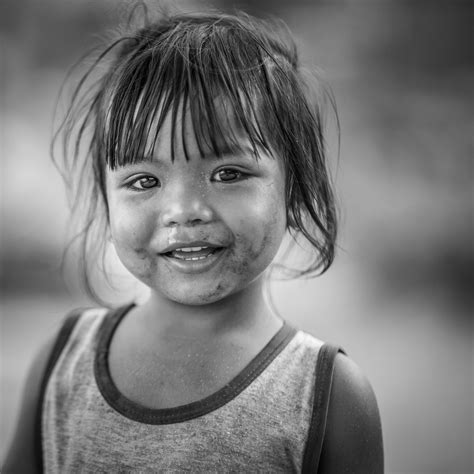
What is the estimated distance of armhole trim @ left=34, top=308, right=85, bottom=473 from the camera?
142 centimetres

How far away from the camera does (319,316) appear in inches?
150

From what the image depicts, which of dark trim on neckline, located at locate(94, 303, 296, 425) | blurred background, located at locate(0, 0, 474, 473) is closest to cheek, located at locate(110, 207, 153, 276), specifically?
dark trim on neckline, located at locate(94, 303, 296, 425)

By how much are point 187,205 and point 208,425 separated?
39cm

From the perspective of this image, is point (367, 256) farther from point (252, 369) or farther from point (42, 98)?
point (252, 369)

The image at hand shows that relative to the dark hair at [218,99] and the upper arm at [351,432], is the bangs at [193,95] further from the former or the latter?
the upper arm at [351,432]

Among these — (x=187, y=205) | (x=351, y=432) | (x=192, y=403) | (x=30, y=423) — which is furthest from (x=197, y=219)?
(x=30, y=423)

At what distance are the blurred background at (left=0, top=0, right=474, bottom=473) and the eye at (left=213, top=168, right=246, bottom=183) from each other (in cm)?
178

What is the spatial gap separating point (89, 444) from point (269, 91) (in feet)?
2.39

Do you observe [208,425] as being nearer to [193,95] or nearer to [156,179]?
[156,179]

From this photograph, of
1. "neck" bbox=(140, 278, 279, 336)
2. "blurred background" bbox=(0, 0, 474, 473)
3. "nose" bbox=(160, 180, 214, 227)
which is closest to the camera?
"nose" bbox=(160, 180, 214, 227)

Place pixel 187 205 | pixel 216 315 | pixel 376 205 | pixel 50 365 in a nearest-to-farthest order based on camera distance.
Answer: pixel 187 205 < pixel 216 315 < pixel 50 365 < pixel 376 205

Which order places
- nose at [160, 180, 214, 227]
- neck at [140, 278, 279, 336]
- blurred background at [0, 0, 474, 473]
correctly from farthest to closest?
1. blurred background at [0, 0, 474, 473]
2. neck at [140, 278, 279, 336]
3. nose at [160, 180, 214, 227]

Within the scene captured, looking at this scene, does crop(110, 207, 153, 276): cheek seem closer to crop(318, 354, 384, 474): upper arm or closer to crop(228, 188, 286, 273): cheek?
crop(228, 188, 286, 273): cheek

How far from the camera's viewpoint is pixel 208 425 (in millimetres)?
1257
